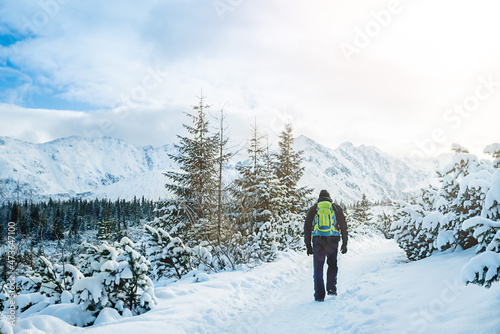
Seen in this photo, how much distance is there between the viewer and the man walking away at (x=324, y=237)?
582 centimetres

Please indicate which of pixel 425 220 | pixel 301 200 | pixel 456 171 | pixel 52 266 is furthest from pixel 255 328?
pixel 301 200

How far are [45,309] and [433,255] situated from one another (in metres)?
8.87

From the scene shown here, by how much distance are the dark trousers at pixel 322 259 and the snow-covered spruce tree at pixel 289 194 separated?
713 centimetres

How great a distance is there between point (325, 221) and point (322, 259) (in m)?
0.82

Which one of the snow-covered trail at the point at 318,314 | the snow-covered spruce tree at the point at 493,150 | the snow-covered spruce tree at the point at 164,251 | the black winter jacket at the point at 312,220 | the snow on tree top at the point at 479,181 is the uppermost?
the snow-covered spruce tree at the point at 493,150

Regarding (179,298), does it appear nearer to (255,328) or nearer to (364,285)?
(255,328)

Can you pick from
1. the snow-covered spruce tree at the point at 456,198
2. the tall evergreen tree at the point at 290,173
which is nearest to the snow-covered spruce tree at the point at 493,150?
the snow-covered spruce tree at the point at 456,198

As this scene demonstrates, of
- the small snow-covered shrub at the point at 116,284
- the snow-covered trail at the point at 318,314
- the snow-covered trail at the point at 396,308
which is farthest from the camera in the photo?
the small snow-covered shrub at the point at 116,284

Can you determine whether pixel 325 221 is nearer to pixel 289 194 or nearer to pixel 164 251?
pixel 164 251

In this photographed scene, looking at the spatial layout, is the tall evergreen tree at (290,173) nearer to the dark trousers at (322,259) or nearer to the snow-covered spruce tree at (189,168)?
the snow-covered spruce tree at (189,168)

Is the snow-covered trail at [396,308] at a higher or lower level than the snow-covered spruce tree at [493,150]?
lower

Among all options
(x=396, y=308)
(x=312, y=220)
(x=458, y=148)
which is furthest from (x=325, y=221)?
(x=458, y=148)

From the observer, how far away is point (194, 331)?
4406mm

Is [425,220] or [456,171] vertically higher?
[456,171]
